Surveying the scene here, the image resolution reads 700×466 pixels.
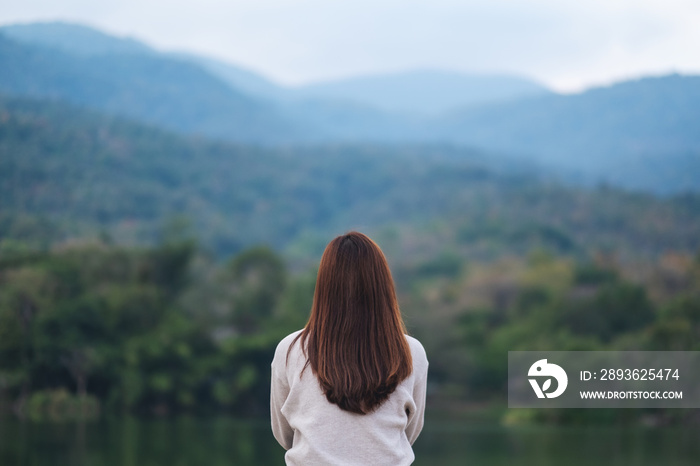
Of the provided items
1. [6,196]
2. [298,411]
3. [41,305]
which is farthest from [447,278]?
[298,411]

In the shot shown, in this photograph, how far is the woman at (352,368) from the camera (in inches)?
61.6

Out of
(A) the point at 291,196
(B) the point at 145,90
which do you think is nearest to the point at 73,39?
(B) the point at 145,90

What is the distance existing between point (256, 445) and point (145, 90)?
53.9m

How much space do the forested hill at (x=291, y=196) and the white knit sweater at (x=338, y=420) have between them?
24991mm

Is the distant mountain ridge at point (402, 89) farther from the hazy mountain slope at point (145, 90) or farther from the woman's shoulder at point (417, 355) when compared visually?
the woman's shoulder at point (417, 355)

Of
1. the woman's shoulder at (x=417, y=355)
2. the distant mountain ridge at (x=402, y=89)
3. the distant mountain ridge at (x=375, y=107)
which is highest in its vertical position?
the distant mountain ridge at (x=402, y=89)

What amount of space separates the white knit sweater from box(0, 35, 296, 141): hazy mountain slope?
2456 centimetres

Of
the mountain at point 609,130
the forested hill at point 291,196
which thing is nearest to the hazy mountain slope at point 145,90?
the forested hill at point 291,196

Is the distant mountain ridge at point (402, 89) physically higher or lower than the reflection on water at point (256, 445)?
higher

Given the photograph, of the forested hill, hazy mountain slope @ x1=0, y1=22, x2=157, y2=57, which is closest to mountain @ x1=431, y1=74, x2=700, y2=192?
the forested hill

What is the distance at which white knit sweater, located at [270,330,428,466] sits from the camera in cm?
156

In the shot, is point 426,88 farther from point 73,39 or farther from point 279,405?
point 279,405

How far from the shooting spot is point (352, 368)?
1.57 metres

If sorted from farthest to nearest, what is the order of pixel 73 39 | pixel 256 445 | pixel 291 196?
pixel 291 196 → pixel 73 39 → pixel 256 445
